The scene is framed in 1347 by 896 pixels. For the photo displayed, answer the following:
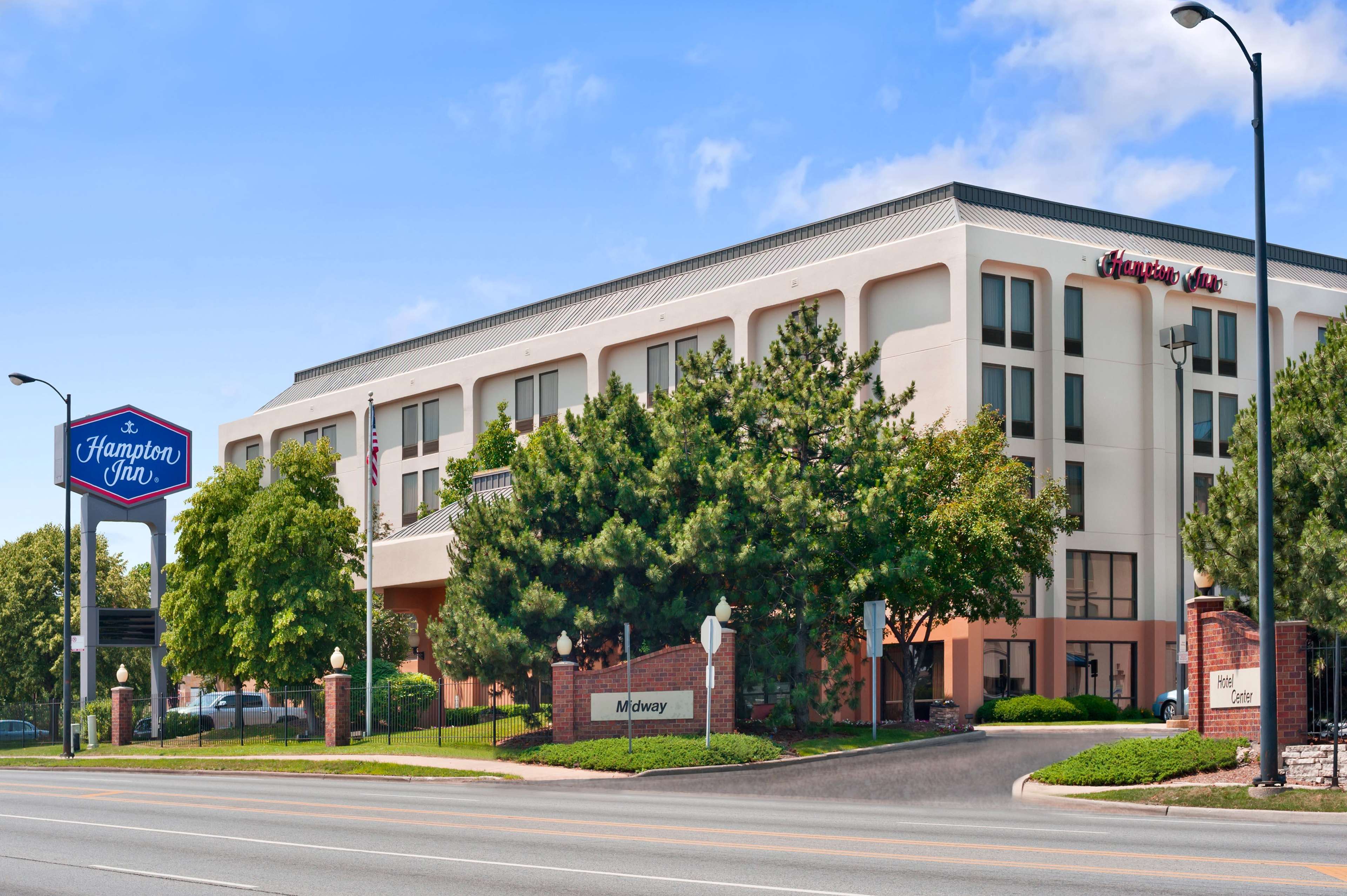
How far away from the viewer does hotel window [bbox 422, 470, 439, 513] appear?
7038cm

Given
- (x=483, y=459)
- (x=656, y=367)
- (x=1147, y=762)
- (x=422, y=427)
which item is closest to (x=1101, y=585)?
(x=656, y=367)

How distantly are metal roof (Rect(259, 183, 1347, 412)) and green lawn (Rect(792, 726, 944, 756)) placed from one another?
63.5 ft

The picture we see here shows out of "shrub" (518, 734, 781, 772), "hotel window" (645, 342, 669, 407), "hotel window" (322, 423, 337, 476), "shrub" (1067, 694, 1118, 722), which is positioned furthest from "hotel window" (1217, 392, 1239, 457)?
"hotel window" (322, 423, 337, 476)

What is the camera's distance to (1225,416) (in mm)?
52250

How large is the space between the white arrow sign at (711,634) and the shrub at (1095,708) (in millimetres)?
17861

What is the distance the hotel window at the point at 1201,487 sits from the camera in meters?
50.9

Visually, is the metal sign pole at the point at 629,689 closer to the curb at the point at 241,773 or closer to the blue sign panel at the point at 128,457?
the curb at the point at 241,773

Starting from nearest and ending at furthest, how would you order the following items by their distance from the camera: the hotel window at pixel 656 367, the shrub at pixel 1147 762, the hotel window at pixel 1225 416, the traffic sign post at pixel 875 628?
the shrub at pixel 1147 762 < the traffic sign post at pixel 875 628 < the hotel window at pixel 1225 416 < the hotel window at pixel 656 367

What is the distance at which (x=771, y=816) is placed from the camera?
18844 millimetres

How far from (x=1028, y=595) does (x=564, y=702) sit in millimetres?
21696

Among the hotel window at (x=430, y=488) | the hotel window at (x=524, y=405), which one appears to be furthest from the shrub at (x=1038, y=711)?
Answer: the hotel window at (x=430, y=488)

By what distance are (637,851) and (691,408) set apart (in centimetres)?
2087

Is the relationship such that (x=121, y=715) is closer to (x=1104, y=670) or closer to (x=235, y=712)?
(x=235, y=712)

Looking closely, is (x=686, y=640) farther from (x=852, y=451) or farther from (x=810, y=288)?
(x=810, y=288)
